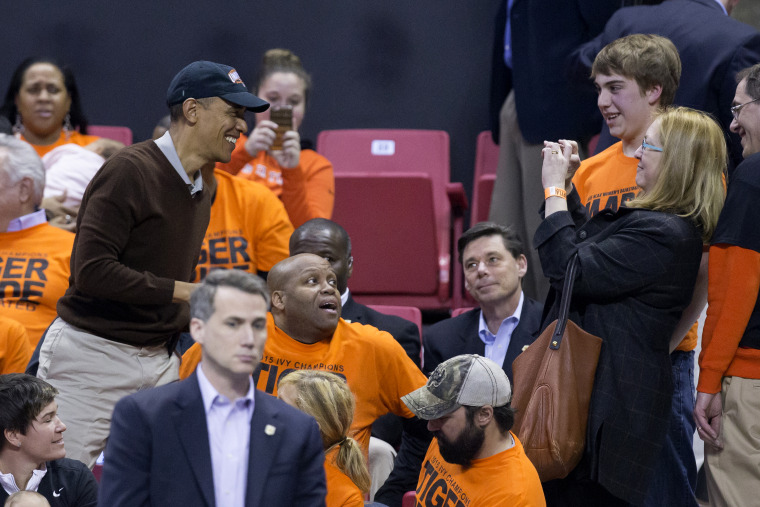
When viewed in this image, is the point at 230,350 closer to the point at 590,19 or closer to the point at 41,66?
the point at 590,19

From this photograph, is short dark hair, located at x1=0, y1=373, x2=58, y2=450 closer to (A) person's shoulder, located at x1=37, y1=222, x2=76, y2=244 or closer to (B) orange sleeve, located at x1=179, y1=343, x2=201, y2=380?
(B) orange sleeve, located at x1=179, y1=343, x2=201, y2=380

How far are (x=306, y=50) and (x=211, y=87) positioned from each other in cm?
308

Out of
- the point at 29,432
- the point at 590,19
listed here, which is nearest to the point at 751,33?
the point at 590,19

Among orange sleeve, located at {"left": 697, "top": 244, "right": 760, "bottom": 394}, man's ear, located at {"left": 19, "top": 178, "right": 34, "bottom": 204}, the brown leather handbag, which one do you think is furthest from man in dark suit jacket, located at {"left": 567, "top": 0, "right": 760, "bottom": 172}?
man's ear, located at {"left": 19, "top": 178, "right": 34, "bottom": 204}

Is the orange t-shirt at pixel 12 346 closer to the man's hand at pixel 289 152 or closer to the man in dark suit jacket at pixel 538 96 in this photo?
the man's hand at pixel 289 152

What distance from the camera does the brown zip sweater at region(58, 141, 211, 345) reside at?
104 inches

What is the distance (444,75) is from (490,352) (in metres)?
2.53

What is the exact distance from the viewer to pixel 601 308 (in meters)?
2.54

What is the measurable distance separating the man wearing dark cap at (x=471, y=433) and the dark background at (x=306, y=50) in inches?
128

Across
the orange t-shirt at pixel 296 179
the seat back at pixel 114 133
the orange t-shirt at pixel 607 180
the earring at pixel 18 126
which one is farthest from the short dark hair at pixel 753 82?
the seat back at pixel 114 133

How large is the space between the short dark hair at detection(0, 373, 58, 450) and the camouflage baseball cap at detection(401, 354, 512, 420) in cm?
101

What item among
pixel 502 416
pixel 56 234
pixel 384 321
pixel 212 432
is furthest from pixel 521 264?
pixel 212 432

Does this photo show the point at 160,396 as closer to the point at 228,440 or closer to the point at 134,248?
the point at 228,440

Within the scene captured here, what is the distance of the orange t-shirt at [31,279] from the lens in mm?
3531
